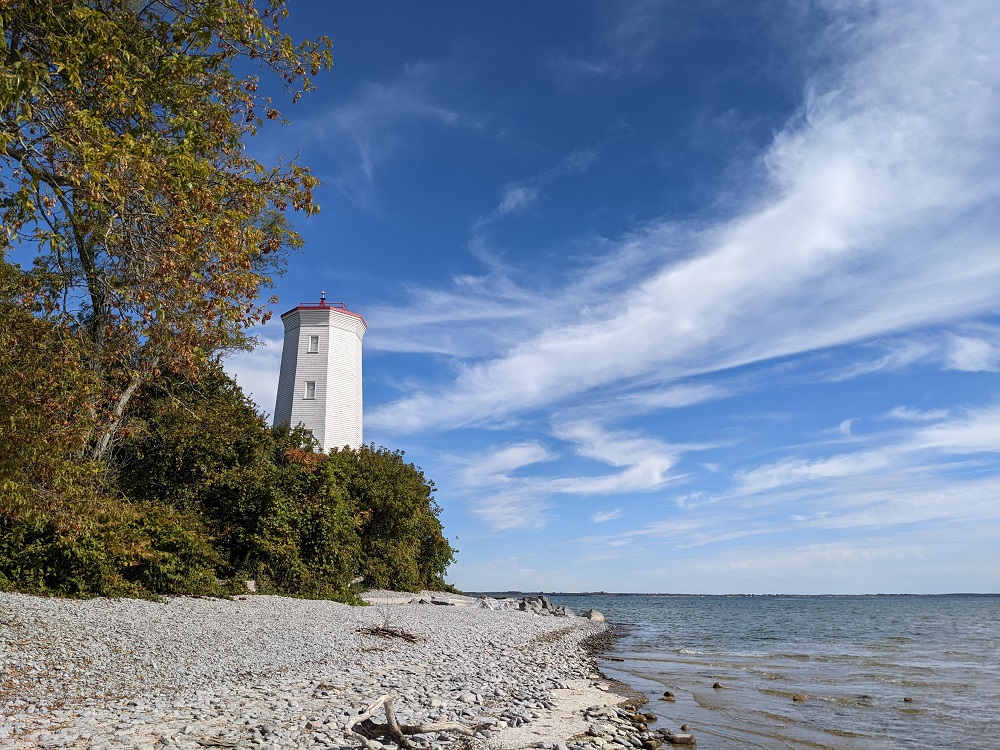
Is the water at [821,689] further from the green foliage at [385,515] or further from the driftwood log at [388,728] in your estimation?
the green foliage at [385,515]

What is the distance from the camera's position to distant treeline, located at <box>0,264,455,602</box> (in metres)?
9.24

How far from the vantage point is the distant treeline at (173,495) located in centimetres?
924

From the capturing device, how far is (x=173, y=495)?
19469 mm

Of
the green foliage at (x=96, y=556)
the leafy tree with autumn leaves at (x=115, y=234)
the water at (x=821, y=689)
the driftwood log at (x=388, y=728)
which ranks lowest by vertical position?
the water at (x=821, y=689)

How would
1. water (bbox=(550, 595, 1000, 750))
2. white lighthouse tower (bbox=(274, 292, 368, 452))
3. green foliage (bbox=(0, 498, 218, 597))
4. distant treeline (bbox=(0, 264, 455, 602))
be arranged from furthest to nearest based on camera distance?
white lighthouse tower (bbox=(274, 292, 368, 452)) < green foliage (bbox=(0, 498, 218, 597)) < water (bbox=(550, 595, 1000, 750)) < distant treeline (bbox=(0, 264, 455, 602))

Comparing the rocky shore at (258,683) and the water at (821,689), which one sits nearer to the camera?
the rocky shore at (258,683)

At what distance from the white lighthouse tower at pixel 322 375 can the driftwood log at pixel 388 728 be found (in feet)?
87.8

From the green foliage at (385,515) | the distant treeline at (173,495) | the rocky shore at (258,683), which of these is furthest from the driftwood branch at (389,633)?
the green foliage at (385,515)

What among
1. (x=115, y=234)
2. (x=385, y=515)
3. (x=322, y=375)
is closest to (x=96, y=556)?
(x=115, y=234)

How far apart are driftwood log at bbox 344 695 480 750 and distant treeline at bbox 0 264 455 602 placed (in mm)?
5521

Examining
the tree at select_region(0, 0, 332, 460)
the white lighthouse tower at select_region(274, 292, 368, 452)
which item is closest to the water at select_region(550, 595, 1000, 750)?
the tree at select_region(0, 0, 332, 460)

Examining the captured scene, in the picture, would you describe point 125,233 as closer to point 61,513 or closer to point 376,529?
point 61,513

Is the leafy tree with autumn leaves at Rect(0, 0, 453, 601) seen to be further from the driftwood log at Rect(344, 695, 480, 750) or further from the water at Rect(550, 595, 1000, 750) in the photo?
the water at Rect(550, 595, 1000, 750)

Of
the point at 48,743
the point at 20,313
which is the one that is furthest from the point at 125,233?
the point at 48,743
